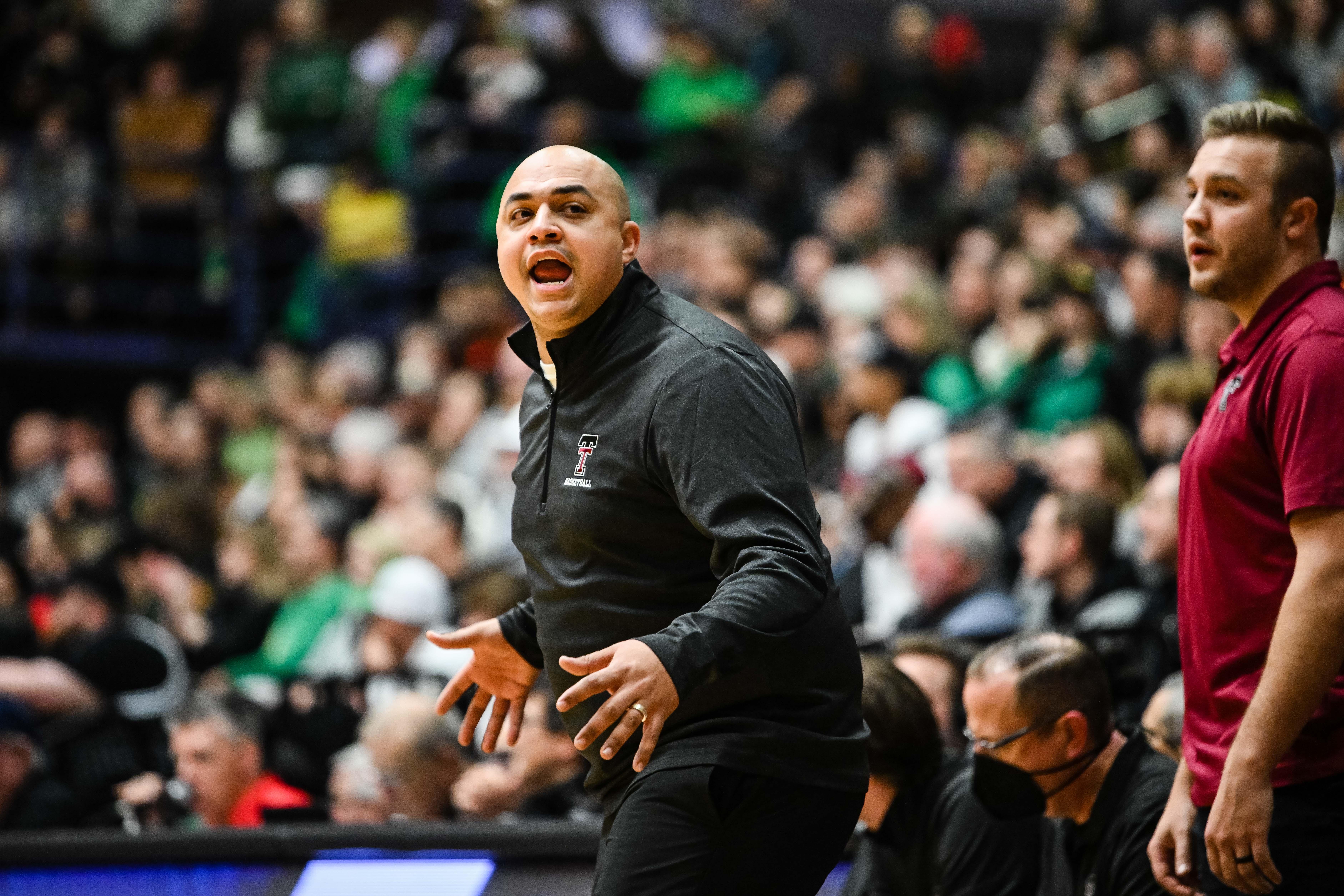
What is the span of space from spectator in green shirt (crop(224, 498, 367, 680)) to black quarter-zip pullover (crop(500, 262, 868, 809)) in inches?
146

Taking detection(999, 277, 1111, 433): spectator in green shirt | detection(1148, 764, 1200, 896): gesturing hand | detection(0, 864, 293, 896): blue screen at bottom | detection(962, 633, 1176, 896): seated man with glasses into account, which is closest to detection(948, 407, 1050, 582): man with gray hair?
detection(999, 277, 1111, 433): spectator in green shirt

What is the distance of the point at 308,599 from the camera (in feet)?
20.7

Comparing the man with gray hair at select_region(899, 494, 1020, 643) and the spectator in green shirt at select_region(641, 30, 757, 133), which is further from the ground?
the spectator in green shirt at select_region(641, 30, 757, 133)

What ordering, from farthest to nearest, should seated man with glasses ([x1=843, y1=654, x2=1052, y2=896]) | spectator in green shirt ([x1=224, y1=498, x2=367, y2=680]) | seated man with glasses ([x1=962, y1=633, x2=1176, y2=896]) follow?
spectator in green shirt ([x1=224, y1=498, x2=367, y2=680]) < seated man with glasses ([x1=843, y1=654, x2=1052, y2=896]) < seated man with glasses ([x1=962, y1=633, x2=1176, y2=896])

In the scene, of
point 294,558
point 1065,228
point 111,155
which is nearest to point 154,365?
point 111,155

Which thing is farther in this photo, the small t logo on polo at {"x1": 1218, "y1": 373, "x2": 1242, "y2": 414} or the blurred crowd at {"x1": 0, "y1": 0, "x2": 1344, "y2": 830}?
the blurred crowd at {"x1": 0, "y1": 0, "x2": 1344, "y2": 830}

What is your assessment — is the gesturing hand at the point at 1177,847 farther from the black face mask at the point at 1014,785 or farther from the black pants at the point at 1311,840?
the black face mask at the point at 1014,785

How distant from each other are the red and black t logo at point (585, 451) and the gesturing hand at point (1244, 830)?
96cm

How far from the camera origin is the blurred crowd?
15.3 ft

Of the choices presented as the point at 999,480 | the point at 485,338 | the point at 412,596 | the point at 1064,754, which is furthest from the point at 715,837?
the point at 485,338

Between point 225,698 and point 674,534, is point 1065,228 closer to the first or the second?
point 225,698

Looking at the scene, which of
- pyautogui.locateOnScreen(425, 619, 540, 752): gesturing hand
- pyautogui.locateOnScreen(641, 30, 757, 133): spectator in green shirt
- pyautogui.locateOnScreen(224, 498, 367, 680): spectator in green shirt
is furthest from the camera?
pyautogui.locateOnScreen(641, 30, 757, 133): spectator in green shirt

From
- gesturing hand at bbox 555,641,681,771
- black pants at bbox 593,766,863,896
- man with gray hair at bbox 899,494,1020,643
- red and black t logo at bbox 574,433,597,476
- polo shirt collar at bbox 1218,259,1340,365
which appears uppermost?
polo shirt collar at bbox 1218,259,1340,365

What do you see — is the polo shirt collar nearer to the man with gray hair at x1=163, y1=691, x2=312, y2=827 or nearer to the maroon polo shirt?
the maroon polo shirt
